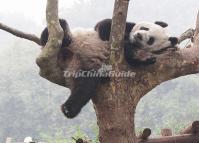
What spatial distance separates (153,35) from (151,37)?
67mm

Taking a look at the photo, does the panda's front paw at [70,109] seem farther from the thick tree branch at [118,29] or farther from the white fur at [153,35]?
the white fur at [153,35]

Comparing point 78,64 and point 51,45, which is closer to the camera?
point 51,45

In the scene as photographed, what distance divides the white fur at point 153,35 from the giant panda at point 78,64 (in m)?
0.59

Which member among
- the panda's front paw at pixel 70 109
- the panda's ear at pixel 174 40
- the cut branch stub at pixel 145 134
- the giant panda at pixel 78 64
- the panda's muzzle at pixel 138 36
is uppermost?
the panda's muzzle at pixel 138 36

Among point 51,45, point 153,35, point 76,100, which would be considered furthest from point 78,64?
point 153,35

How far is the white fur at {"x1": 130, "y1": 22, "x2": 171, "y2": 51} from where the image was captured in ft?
17.5

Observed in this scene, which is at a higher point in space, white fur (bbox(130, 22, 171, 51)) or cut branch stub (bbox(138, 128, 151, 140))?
white fur (bbox(130, 22, 171, 51))

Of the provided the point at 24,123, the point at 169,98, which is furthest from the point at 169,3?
the point at 24,123

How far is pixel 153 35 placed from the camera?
561 cm

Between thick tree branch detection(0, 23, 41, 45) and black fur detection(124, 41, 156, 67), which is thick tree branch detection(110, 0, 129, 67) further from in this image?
thick tree branch detection(0, 23, 41, 45)

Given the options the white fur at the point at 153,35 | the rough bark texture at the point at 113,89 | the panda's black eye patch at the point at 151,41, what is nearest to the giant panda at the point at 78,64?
the rough bark texture at the point at 113,89

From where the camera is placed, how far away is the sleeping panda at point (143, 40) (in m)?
4.65

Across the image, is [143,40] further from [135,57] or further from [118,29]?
[118,29]

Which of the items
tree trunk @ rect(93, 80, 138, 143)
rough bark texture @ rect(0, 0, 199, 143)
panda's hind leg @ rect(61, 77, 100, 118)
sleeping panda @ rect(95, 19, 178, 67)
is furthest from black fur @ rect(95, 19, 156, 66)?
panda's hind leg @ rect(61, 77, 100, 118)
